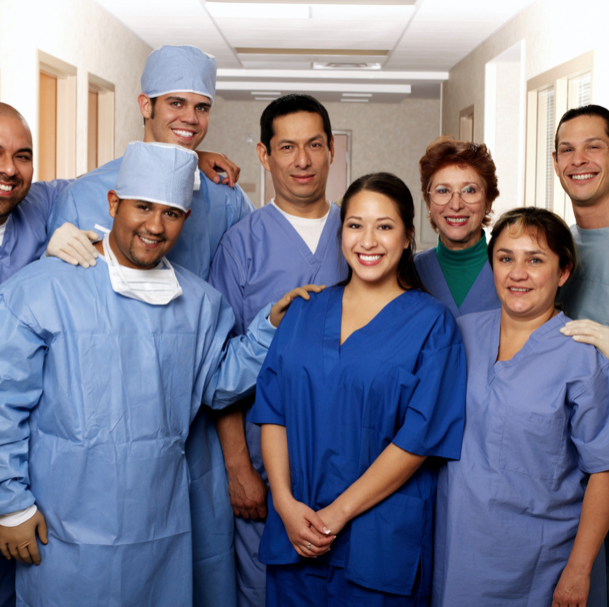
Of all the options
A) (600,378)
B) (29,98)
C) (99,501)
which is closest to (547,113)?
(29,98)

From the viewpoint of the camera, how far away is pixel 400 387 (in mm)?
1381

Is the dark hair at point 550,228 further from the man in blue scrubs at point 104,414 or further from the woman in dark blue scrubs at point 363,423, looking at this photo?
the man in blue scrubs at point 104,414

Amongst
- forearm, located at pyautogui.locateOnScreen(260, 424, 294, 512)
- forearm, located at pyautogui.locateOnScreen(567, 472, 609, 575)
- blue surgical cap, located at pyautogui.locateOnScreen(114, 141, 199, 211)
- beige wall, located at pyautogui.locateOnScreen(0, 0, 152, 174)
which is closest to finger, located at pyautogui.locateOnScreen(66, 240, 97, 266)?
blue surgical cap, located at pyautogui.locateOnScreen(114, 141, 199, 211)

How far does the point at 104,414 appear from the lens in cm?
142

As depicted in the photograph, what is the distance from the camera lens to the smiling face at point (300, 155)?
6.02 feet

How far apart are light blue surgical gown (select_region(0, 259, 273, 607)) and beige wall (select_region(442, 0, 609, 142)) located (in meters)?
3.40

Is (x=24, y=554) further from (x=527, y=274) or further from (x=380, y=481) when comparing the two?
(x=527, y=274)

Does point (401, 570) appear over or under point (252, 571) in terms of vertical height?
over

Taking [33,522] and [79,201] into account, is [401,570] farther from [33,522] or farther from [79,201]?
[79,201]

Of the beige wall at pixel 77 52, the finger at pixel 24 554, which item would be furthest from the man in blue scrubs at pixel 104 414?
the beige wall at pixel 77 52

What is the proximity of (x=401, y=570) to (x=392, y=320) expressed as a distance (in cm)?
55

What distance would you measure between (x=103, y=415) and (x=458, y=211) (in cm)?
113

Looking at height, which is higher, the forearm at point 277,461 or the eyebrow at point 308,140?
the eyebrow at point 308,140

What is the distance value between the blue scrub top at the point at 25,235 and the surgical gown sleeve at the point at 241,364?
2.04ft
